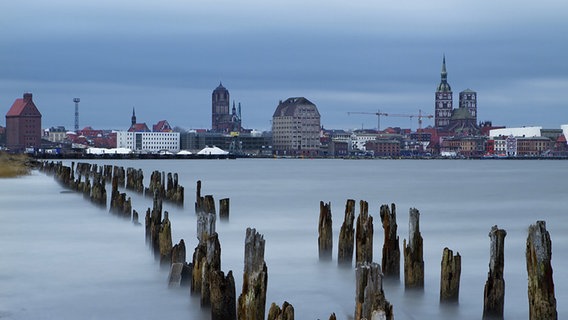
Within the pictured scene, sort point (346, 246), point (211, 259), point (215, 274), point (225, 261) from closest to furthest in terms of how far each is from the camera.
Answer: point (215, 274), point (211, 259), point (346, 246), point (225, 261)

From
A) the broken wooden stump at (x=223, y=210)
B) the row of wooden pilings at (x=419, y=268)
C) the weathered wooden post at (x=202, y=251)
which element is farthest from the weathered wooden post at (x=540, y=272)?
the broken wooden stump at (x=223, y=210)

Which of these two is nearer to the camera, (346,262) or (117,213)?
(346,262)

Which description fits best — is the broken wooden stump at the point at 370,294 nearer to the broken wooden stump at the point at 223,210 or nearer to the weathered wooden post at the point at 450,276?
the weathered wooden post at the point at 450,276

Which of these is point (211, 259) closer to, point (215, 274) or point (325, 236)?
point (215, 274)

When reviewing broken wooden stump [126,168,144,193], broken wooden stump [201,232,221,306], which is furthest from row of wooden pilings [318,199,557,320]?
broken wooden stump [126,168,144,193]

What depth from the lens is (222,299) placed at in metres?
14.2

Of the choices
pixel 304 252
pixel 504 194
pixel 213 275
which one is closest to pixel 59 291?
pixel 213 275

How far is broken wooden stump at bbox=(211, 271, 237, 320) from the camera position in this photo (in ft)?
46.4

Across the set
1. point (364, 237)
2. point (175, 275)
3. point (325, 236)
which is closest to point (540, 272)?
point (364, 237)

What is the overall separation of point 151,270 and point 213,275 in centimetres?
629

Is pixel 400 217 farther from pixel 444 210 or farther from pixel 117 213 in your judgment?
pixel 117 213

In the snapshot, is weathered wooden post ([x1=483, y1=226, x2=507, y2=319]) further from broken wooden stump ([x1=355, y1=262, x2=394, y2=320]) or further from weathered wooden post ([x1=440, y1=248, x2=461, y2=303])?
broken wooden stump ([x1=355, y1=262, x2=394, y2=320])

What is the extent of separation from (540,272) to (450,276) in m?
3.29

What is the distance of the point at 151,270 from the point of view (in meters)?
20.3
